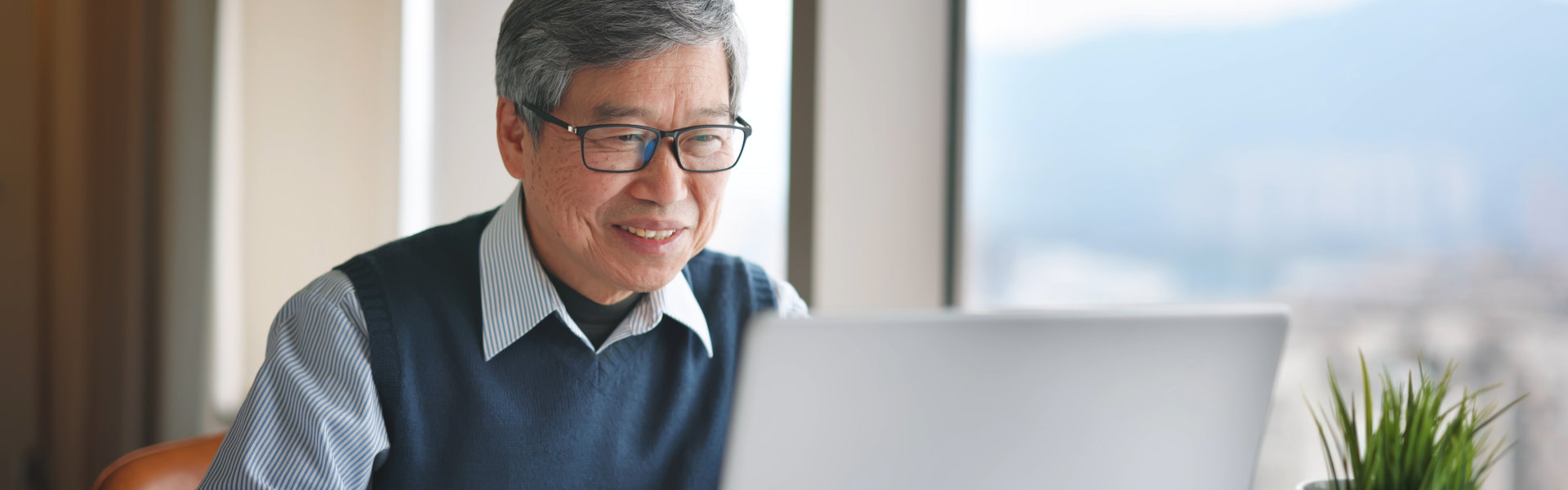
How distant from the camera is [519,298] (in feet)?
3.54

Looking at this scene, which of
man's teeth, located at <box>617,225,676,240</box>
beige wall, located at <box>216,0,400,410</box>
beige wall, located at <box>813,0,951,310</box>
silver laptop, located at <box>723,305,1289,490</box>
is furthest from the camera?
beige wall, located at <box>216,0,400,410</box>

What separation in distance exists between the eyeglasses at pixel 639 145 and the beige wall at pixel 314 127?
6.60 ft

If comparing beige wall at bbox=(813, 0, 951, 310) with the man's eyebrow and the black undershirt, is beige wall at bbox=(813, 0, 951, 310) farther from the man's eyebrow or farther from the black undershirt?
the man's eyebrow

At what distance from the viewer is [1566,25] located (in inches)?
50.7

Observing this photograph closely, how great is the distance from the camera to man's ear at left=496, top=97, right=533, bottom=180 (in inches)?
43.3

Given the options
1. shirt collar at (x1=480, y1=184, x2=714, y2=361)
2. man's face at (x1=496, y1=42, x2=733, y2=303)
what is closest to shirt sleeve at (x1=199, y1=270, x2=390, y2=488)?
shirt collar at (x1=480, y1=184, x2=714, y2=361)

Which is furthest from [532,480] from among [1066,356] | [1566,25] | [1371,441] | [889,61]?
[1566,25]

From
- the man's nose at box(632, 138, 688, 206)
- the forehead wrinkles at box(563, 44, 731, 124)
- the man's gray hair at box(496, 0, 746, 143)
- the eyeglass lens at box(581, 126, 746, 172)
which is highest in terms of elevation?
the man's gray hair at box(496, 0, 746, 143)

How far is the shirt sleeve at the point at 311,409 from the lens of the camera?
3.11ft

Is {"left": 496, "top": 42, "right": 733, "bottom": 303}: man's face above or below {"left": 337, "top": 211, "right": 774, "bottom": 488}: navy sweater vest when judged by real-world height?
above

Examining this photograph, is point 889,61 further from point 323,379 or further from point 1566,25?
point 323,379

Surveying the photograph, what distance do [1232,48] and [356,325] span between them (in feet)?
4.70

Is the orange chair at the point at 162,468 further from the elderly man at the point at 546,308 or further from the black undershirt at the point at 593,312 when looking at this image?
the black undershirt at the point at 593,312

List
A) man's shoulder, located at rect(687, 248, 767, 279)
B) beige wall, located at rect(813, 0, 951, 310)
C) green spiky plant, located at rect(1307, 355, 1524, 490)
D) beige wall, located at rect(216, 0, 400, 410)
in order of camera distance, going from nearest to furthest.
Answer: green spiky plant, located at rect(1307, 355, 1524, 490)
man's shoulder, located at rect(687, 248, 767, 279)
beige wall, located at rect(813, 0, 951, 310)
beige wall, located at rect(216, 0, 400, 410)
